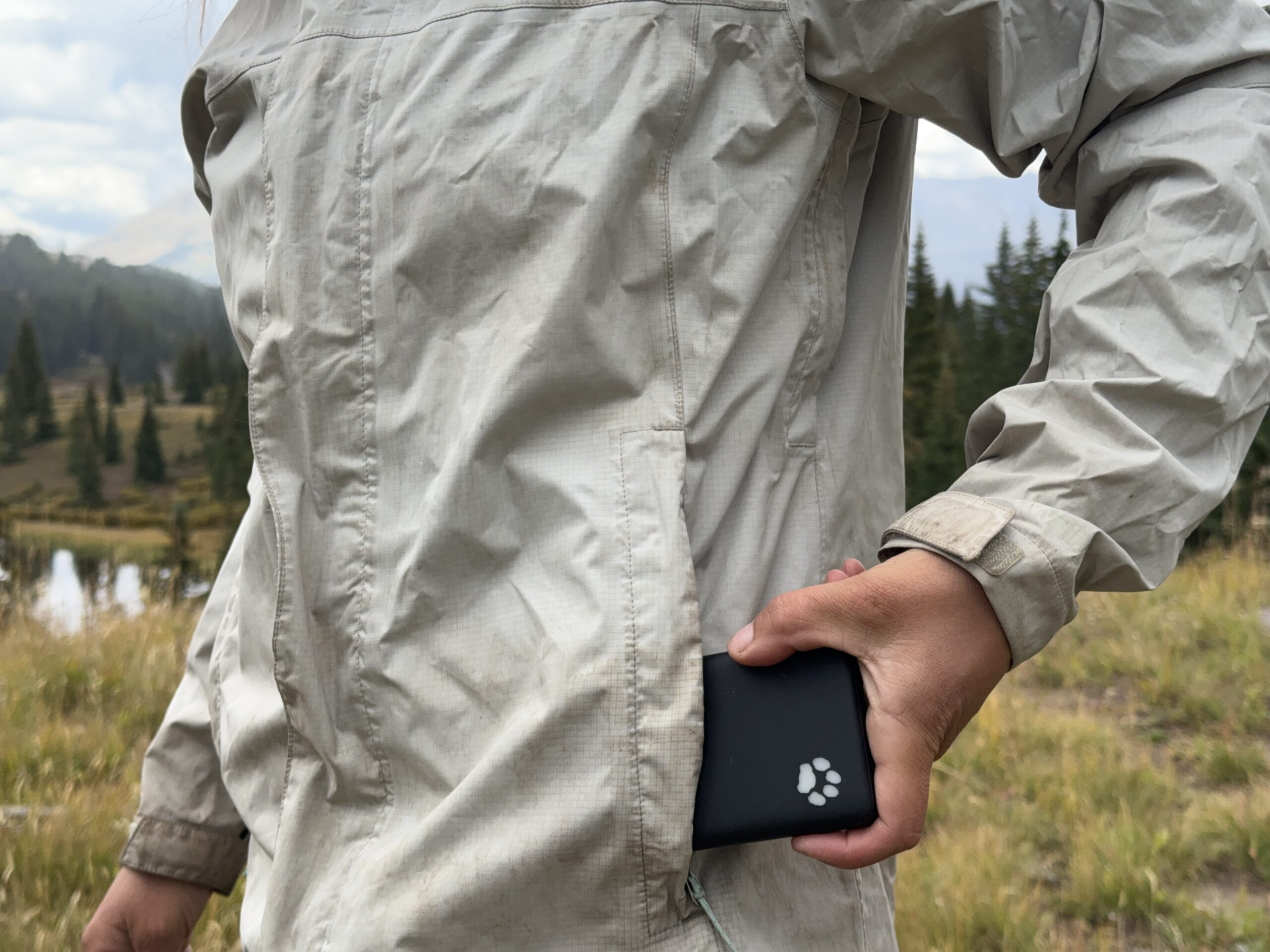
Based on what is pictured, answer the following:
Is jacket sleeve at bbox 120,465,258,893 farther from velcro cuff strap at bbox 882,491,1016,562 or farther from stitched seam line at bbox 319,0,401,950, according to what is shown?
velcro cuff strap at bbox 882,491,1016,562

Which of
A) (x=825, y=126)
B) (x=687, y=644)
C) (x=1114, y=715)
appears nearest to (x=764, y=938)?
(x=687, y=644)

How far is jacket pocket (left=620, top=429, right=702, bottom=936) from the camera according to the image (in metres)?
0.79

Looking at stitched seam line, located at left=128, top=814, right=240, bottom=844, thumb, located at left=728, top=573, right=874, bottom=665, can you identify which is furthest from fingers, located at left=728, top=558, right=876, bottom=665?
stitched seam line, located at left=128, top=814, right=240, bottom=844

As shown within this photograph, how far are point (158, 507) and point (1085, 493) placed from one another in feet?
158

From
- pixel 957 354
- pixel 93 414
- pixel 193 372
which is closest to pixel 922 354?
pixel 957 354

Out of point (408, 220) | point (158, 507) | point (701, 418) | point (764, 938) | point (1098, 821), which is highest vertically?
point (408, 220)

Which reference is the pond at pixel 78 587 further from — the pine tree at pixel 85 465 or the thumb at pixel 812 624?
the pine tree at pixel 85 465

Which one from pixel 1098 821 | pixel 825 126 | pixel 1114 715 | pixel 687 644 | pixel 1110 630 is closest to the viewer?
pixel 687 644

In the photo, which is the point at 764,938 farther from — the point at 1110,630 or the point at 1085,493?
the point at 1110,630

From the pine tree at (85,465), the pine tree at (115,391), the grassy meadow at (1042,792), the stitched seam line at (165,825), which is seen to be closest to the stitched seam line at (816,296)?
the stitched seam line at (165,825)

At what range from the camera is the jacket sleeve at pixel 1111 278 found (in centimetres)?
84

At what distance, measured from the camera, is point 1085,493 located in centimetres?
84

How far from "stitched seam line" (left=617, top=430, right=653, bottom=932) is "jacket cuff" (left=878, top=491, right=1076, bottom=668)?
0.25 metres

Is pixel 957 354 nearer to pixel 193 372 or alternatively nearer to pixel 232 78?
pixel 193 372
